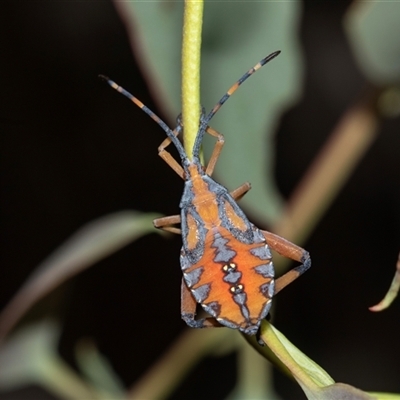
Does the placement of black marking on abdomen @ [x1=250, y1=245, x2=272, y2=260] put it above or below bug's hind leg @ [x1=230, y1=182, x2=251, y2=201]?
below

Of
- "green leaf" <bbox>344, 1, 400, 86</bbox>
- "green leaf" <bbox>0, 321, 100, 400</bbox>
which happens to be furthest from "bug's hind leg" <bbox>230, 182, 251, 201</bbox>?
"green leaf" <bbox>0, 321, 100, 400</bbox>

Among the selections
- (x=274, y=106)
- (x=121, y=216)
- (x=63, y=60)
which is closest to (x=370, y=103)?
(x=274, y=106)

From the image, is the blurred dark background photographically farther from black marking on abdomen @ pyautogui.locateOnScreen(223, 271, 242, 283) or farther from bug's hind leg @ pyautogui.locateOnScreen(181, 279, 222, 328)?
black marking on abdomen @ pyautogui.locateOnScreen(223, 271, 242, 283)

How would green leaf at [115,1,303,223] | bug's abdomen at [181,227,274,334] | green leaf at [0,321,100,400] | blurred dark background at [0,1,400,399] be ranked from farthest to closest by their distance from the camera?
1. blurred dark background at [0,1,400,399]
2. green leaf at [0,321,100,400]
3. green leaf at [115,1,303,223]
4. bug's abdomen at [181,227,274,334]

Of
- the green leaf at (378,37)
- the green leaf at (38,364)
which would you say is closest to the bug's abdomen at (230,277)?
the green leaf at (378,37)

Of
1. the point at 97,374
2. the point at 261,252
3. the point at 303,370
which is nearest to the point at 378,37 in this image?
the point at 261,252

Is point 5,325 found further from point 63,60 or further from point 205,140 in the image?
point 63,60

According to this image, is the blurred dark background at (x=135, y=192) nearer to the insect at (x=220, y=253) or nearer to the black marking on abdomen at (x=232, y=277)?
the insect at (x=220, y=253)
